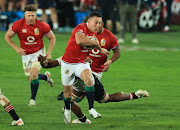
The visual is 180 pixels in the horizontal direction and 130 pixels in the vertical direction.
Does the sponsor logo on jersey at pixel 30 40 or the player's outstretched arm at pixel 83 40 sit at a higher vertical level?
the player's outstretched arm at pixel 83 40

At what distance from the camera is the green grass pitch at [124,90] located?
26.8 feet

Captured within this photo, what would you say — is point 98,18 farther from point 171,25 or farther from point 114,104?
point 171,25

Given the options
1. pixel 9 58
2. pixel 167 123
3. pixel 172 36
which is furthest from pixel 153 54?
pixel 167 123

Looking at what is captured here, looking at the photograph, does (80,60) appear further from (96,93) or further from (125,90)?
(125,90)

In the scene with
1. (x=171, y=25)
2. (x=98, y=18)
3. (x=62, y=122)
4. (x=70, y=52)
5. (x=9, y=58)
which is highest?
(x=98, y=18)

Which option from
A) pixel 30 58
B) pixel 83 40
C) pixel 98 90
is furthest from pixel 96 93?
pixel 30 58

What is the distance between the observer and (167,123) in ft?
26.9

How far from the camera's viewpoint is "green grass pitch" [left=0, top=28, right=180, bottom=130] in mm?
8164

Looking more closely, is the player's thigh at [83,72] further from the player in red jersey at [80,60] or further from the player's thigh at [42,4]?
the player's thigh at [42,4]

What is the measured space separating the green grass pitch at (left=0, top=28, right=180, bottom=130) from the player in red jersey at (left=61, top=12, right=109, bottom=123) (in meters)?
Answer: 0.45

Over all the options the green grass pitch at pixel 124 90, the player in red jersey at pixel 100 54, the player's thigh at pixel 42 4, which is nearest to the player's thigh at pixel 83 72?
the green grass pitch at pixel 124 90

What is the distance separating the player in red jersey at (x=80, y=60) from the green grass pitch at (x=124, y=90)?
452 millimetres

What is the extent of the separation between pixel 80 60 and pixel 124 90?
374cm

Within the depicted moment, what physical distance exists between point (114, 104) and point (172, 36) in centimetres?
1622
